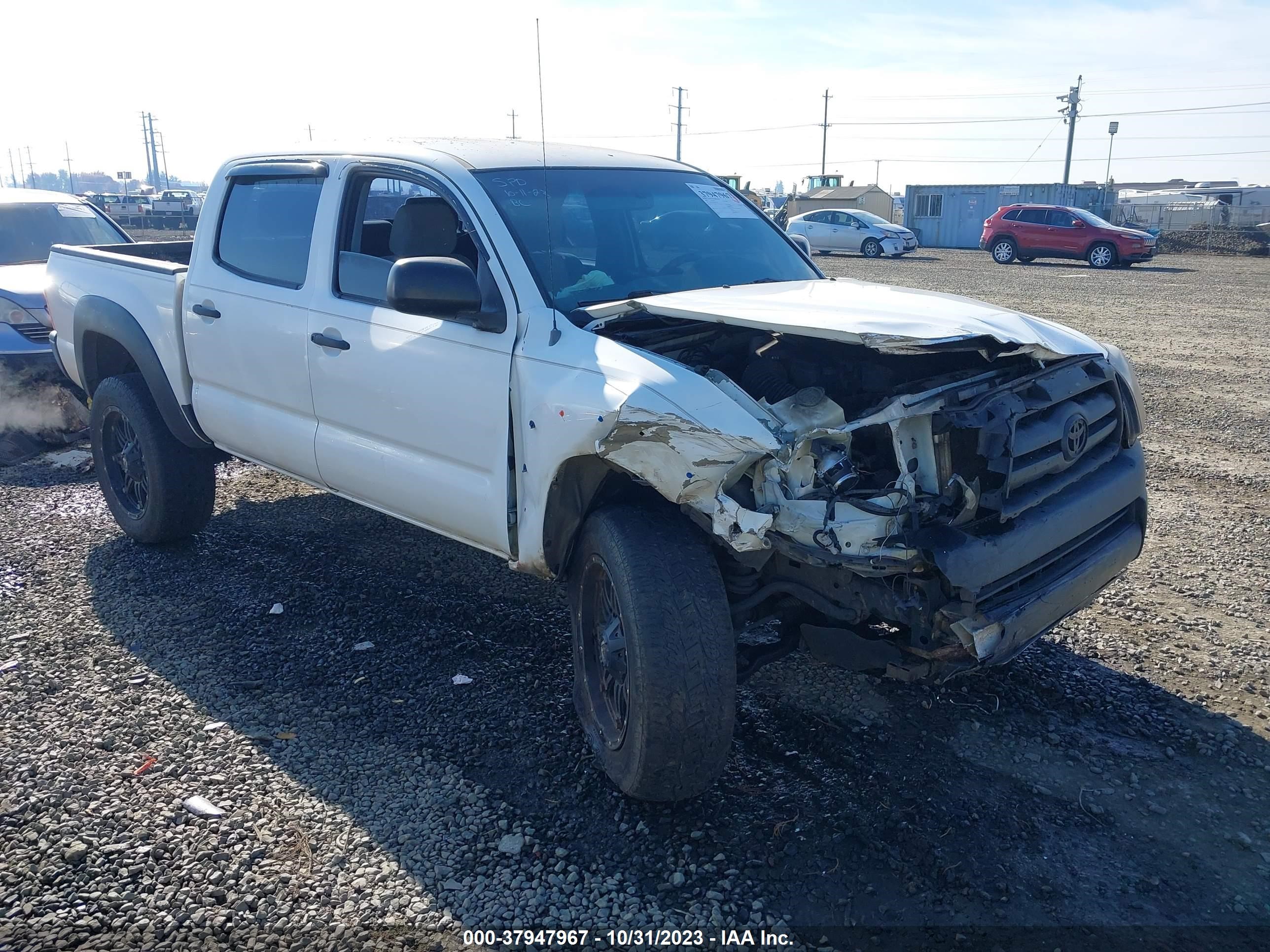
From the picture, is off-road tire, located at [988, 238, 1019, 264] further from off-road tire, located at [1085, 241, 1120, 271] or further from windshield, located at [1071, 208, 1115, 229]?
off-road tire, located at [1085, 241, 1120, 271]

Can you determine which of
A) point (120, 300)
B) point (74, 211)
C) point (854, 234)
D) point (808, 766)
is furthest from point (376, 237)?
point (854, 234)

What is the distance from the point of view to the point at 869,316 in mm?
3209

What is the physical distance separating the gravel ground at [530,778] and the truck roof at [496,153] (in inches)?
80.4

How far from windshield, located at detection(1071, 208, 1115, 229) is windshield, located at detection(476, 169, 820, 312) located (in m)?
25.2

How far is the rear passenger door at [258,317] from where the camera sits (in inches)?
178

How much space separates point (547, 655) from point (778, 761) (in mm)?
1220

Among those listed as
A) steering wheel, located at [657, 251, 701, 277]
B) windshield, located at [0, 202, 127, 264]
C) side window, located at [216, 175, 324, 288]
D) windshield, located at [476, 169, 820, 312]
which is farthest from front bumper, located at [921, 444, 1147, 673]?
windshield, located at [0, 202, 127, 264]

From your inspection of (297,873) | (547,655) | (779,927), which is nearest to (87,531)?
(547,655)

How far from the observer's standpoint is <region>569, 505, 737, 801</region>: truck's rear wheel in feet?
9.82

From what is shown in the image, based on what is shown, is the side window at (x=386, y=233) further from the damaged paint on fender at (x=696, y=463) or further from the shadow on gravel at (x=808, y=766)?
the shadow on gravel at (x=808, y=766)

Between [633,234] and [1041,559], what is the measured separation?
6.92ft

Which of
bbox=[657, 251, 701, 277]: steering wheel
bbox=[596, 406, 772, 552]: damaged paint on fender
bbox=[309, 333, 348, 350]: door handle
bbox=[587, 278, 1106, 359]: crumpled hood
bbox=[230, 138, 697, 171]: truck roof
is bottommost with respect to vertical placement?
bbox=[596, 406, 772, 552]: damaged paint on fender

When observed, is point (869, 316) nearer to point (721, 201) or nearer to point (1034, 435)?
point (1034, 435)

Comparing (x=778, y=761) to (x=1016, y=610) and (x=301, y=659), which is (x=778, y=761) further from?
(x=301, y=659)
